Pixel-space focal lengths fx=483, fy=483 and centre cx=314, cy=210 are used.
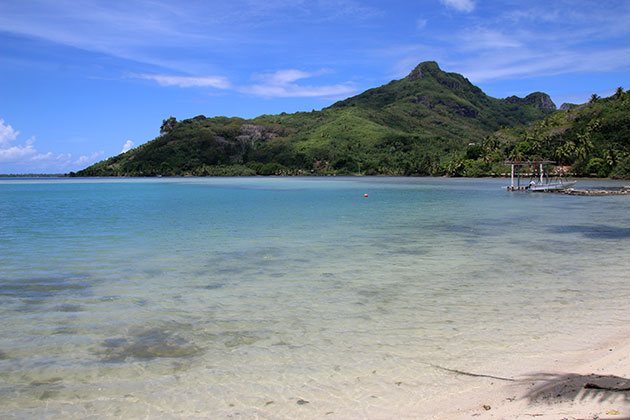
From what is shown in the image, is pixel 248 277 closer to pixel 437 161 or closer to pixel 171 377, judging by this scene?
pixel 171 377

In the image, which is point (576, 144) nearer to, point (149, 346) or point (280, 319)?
point (280, 319)

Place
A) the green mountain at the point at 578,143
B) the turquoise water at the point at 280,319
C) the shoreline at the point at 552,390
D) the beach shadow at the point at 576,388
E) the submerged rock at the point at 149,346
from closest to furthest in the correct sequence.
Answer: the shoreline at the point at 552,390, the beach shadow at the point at 576,388, the turquoise water at the point at 280,319, the submerged rock at the point at 149,346, the green mountain at the point at 578,143

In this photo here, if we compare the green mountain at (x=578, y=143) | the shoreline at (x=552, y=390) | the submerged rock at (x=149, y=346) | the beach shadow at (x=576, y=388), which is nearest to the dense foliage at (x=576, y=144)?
the green mountain at (x=578, y=143)

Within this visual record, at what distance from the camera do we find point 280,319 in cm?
917

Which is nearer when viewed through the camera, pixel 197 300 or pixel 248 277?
pixel 197 300

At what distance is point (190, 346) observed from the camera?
766 centimetres

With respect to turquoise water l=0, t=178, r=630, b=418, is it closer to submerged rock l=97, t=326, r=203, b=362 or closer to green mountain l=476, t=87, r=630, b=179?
submerged rock l=97, t=326, r=203, b=362

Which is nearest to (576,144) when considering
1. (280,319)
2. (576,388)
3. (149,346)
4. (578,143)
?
(578,143)

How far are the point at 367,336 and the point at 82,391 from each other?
14.1 feet

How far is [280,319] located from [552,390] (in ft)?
16.3

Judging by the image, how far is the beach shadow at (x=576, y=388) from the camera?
509cm

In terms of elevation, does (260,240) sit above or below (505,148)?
→ below

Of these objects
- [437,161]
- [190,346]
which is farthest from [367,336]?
[437,161]

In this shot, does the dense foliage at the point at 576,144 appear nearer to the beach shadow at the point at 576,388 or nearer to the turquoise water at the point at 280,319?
the turquoise water at the point at 280,319
